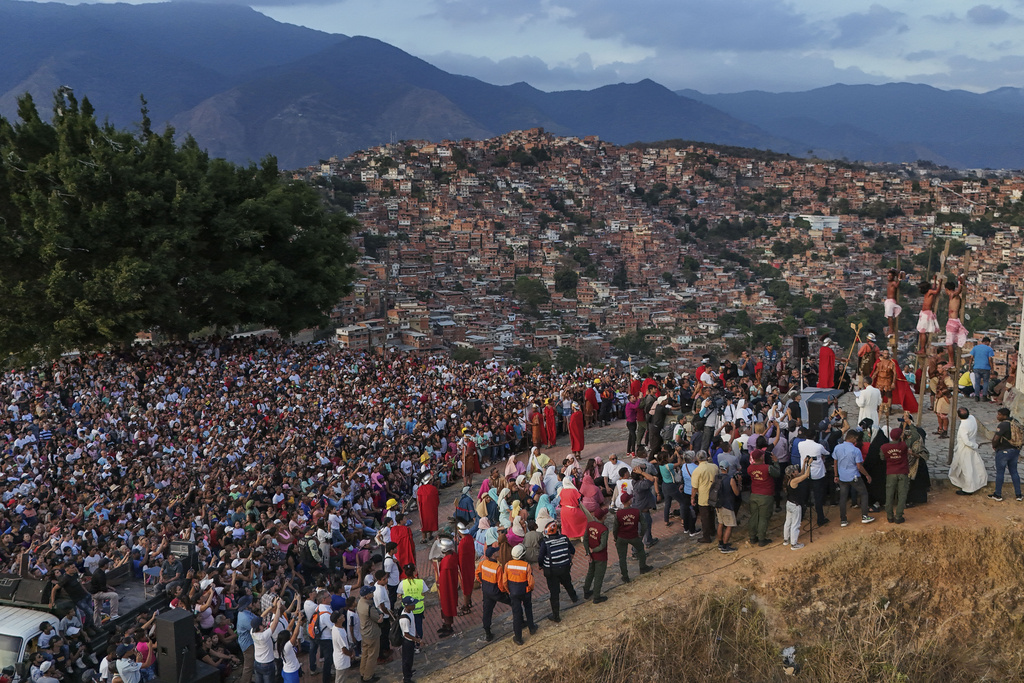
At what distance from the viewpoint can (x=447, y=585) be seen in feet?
32.2

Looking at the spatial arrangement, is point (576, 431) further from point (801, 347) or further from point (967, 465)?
point (967, 465)

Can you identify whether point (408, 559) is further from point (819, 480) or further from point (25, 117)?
point (25, 117)

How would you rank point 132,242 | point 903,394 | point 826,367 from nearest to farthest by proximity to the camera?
point 903,394, point 826,367, point 132,242

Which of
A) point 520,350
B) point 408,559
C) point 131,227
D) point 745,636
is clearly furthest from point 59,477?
point 520,350

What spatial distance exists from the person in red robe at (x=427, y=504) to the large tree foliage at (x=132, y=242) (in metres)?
13.0

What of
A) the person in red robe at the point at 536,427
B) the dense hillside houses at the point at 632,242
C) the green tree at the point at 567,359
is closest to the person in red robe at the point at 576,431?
the person in red robe at the point at 536,427

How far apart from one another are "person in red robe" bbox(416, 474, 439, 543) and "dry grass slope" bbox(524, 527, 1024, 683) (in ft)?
14.0

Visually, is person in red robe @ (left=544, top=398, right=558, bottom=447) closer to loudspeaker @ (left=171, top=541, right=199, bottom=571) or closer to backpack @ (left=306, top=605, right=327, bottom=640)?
loudspeaker @ (left=171, top=541, right=199, bottom=571)

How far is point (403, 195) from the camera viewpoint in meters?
136

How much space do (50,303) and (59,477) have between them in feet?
30.5

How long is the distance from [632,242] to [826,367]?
357ft

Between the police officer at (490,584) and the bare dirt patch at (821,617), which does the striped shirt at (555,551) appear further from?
the bare dirt patch at (821,617)

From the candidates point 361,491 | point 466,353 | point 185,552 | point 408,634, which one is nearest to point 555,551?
point 408,634

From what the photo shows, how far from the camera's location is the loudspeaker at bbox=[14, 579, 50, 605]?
924 cm
